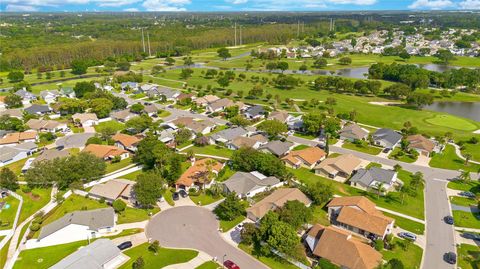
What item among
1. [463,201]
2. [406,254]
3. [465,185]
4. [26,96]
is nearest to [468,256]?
[406,254]

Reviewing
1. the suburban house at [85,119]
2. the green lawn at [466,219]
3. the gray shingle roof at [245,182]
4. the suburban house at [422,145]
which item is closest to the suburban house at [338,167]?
the gray shingle roof at [245,182]

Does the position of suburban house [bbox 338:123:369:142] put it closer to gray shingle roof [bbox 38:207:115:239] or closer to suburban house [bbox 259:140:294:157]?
suburban house [bbox 259:140:294:157]

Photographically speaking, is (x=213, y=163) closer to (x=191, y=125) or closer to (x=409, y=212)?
(x=191, y=125)

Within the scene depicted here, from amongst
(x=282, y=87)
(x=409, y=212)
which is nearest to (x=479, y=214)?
(x=409, y=212)

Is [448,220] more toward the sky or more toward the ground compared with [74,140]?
more toward the ground

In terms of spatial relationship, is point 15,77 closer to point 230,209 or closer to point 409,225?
point 230,209
